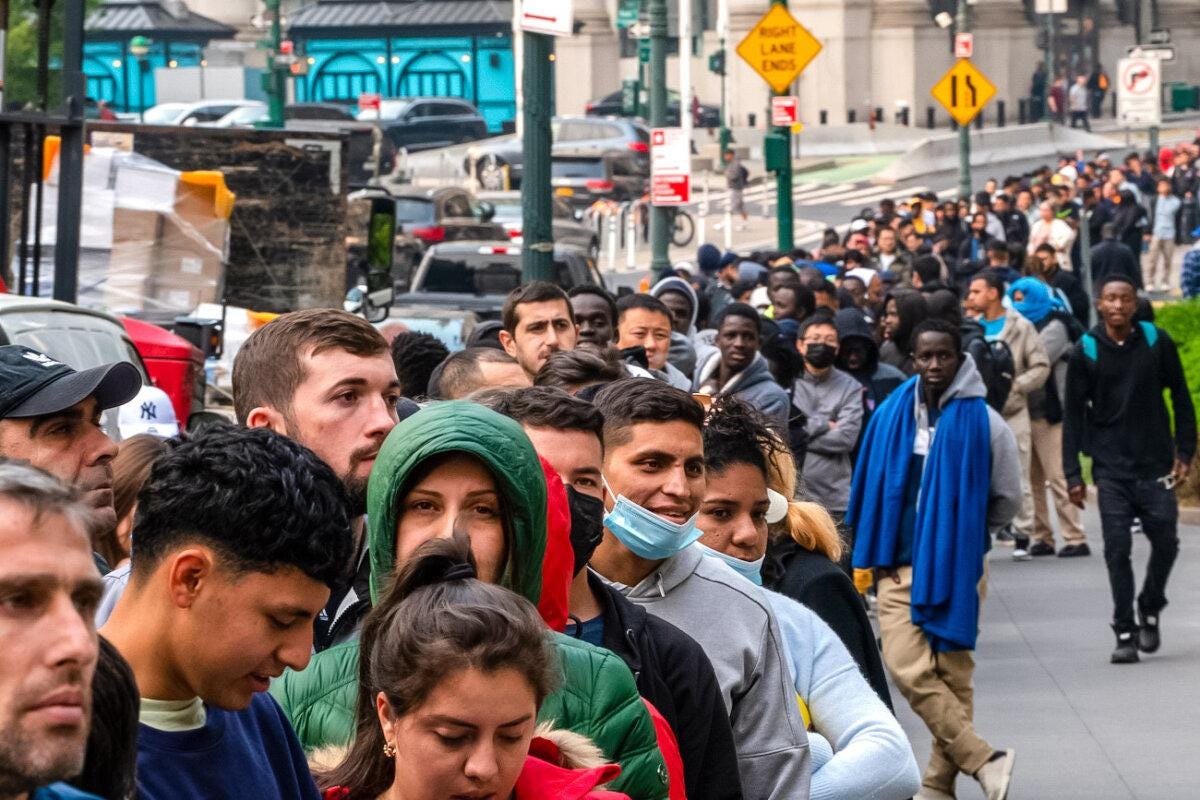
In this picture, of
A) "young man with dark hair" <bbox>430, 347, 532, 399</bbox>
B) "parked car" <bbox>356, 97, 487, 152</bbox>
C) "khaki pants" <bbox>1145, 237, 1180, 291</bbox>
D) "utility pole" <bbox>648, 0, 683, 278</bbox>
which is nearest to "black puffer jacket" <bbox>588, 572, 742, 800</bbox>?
"young man with dark hair" <bbox>430, 347, 532, 399</bbox>

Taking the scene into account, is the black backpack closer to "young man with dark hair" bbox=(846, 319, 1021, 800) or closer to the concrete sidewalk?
the concrete sidewalk

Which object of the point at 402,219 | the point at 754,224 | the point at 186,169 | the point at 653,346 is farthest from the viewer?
the point at 754,224

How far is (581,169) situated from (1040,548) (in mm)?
34063

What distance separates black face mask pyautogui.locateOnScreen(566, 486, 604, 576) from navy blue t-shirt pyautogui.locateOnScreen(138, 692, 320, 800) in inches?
42.5

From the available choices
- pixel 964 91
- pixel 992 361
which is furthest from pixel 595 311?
pixel 964 91

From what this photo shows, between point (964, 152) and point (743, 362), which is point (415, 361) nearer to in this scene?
point (743, 362)

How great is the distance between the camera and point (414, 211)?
37719mm

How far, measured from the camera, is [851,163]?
61375 millimetres

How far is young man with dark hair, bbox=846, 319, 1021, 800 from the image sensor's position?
30.9 feet

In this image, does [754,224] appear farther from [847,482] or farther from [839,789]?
[839,789]

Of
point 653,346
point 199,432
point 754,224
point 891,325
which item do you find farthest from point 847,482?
point 754,224

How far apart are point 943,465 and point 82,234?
8.37 m

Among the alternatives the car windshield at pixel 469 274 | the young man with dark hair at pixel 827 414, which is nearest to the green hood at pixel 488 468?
the young man with dark hair at pixel 827 414

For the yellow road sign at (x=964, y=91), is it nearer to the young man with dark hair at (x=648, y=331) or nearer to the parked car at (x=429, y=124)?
the young man with dark hair at (x=648, y=331)
